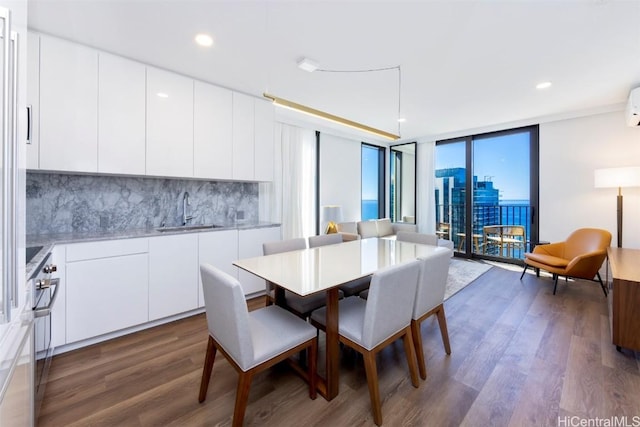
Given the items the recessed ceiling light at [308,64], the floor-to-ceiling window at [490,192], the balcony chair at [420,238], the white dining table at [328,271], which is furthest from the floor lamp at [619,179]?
the recessed ceiling light at [308,64]

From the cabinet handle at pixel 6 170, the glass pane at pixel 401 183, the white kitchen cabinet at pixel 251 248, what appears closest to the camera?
the cabinet handle at pixel 6 170

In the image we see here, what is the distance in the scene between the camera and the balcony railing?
4.71 m

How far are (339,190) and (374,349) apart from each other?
395 cm

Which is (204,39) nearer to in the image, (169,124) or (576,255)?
(169,124)

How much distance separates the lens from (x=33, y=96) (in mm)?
2082

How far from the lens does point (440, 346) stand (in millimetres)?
2229

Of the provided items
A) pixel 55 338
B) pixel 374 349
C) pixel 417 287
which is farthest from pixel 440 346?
pixel 55 338

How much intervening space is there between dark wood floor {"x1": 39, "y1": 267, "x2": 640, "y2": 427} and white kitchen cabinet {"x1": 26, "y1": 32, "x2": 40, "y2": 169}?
1583 millimetres

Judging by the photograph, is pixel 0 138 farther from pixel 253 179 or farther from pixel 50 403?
pixel 253 179

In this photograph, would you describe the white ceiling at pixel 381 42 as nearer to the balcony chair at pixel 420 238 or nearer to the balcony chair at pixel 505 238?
the balcony chair at pixel 420 238

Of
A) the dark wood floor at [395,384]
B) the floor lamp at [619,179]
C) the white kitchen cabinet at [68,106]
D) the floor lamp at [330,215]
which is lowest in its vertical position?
the dark wood floor at [395,384]

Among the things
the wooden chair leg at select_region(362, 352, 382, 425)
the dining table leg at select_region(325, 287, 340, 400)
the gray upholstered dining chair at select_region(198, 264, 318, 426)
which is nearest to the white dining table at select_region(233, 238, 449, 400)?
the dining table leg at select_region(325, 287, 340, 400)

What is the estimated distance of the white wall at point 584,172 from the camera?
12.2ft

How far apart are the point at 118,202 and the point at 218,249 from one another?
3.64ft
